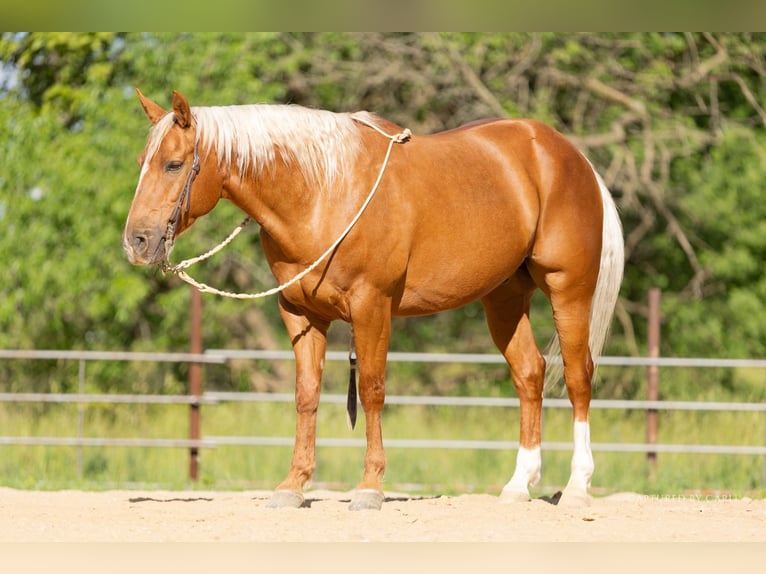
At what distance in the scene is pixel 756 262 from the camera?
462 inches

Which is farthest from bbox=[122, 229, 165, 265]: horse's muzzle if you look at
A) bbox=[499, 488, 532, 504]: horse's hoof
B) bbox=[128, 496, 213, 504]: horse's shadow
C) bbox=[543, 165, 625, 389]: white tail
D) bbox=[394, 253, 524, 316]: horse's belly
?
bbox=[543, 165, 625, 389]: white tail

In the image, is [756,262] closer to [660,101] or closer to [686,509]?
[660,101]

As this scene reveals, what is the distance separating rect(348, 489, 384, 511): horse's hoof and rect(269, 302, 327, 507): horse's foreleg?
1.08 ft

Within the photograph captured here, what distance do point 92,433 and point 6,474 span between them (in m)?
1.37

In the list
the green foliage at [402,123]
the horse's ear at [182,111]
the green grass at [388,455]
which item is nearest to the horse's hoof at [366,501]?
the horse's ear at [182,111]

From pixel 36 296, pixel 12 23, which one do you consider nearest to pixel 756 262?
pixel 36 296

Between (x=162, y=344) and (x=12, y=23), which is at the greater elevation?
(x=12, y=23)

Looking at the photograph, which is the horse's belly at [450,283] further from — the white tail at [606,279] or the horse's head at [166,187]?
the horse's head at [166,187]

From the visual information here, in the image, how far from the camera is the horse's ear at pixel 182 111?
4.85 m

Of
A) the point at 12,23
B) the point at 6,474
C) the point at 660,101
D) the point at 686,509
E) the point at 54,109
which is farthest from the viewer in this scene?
the point at 660,101

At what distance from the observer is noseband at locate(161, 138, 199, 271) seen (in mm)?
4910

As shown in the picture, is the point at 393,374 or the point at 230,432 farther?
the point at 393,374

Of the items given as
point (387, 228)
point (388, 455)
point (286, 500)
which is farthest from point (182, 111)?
point (388, 455)

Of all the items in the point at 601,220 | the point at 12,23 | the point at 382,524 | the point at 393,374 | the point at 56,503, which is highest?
the point at 12,23
